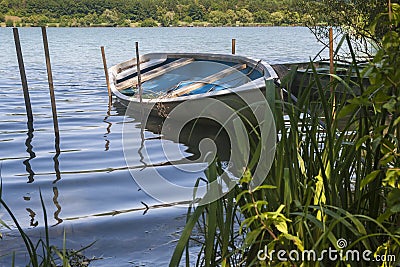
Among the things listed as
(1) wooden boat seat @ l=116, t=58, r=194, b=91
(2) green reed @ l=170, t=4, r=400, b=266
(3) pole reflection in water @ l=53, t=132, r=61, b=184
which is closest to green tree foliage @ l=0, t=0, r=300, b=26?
(1) wooden boat seat @ l=116, t=58, r=194, b=91

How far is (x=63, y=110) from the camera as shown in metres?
17.5

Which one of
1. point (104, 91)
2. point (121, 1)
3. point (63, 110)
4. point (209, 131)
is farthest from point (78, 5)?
point (209, 131)

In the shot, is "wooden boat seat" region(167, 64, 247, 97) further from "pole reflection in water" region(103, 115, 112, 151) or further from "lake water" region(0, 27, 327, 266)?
"pole reflection in water" region(103, 115, 112, 151)

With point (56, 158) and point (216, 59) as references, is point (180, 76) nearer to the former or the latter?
point (216, 59)

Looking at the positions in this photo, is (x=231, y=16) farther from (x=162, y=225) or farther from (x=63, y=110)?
(x=162, y=225)

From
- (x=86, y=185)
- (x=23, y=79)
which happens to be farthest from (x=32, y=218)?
(x=23, y=79)

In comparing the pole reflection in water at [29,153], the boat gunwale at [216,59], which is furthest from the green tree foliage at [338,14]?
the pole reflection in water at [29,153]

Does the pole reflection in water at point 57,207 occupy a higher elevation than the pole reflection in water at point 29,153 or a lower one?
higher

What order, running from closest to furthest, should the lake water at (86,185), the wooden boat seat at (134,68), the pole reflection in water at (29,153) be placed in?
1. the lake water at (86,185)
2. the pole reflection in water at (29,153)
3. the wooden boat seat at (134,68)

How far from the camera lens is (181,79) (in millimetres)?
14195

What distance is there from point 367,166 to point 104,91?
821 inches

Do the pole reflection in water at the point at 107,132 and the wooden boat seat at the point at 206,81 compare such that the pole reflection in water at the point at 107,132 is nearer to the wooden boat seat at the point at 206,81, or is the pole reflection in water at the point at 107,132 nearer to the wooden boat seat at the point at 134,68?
the wooden boat seat at the point at 134,68

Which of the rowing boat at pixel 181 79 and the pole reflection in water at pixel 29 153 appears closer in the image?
the pole reflection in water at pixel 29 153

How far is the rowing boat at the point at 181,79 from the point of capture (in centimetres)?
1092
